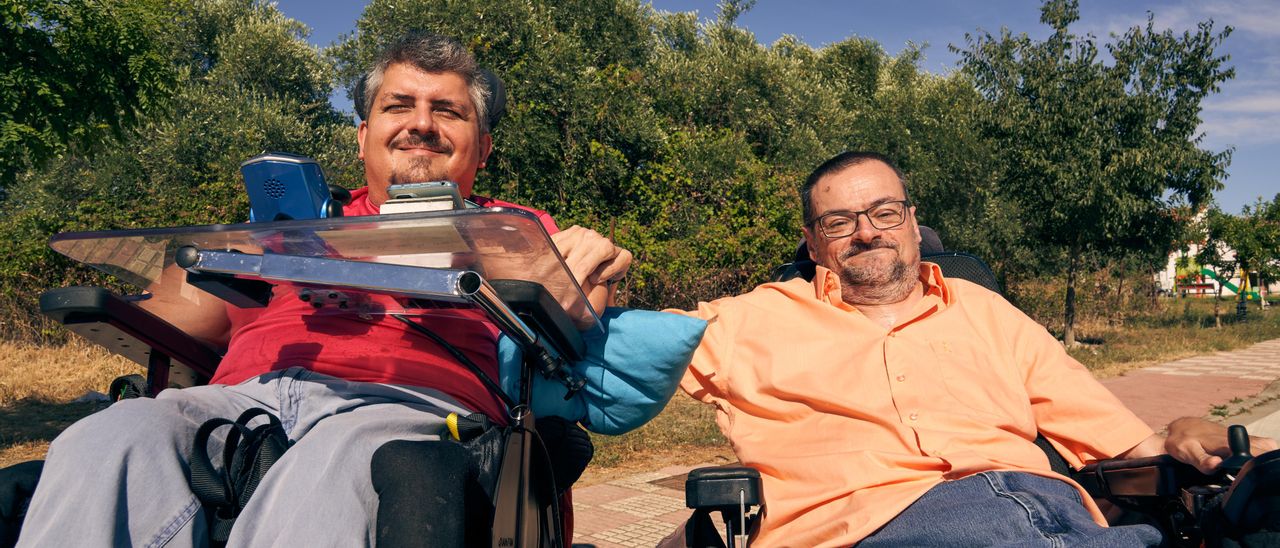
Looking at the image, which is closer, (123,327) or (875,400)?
(123,327)

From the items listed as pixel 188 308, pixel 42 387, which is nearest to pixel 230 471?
pixel 188 308

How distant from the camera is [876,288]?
2812mm

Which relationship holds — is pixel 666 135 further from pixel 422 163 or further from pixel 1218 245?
pixel 1218 245

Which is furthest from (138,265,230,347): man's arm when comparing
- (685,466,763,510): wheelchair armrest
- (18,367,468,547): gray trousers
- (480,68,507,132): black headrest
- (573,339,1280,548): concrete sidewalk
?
(573,339,1280,548): concrete sidewalk

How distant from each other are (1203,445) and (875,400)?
0.81m

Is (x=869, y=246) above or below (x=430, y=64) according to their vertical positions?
below

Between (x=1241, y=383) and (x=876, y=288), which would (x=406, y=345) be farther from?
(x=1241, y=383)

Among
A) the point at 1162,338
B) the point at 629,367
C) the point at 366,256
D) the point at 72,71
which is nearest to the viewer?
the point at 366,256

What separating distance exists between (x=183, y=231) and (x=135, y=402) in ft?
1.11

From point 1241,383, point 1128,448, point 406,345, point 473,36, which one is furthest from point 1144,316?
point 406,345

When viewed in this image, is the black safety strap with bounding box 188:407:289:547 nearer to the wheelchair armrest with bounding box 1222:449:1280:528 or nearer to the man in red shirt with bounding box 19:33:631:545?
the man in red shirt with bounding box 19:33:631:545

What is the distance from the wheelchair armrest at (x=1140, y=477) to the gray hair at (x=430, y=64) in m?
2.05

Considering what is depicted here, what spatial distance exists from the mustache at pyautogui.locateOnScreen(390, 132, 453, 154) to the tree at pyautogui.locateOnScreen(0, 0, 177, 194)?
427cm

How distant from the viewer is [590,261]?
1.84m
